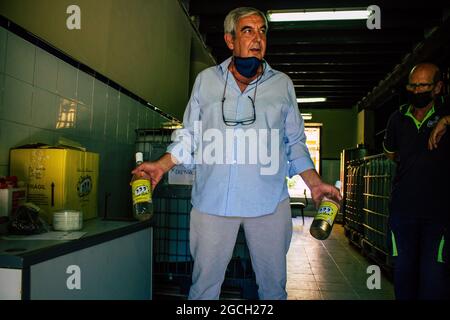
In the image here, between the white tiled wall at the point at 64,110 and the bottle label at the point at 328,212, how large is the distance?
1346mm

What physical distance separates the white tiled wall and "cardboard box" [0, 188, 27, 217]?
22cm

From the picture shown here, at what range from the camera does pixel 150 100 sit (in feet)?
12.2

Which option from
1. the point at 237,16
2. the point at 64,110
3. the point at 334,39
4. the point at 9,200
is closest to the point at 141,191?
the point at 9,200

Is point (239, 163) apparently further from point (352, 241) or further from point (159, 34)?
point (352, 241)

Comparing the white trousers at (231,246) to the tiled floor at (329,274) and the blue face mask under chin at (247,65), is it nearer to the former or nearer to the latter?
the blue face mask under chin at (247,65)

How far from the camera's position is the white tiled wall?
5.53ft

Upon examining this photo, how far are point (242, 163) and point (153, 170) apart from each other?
341 mm

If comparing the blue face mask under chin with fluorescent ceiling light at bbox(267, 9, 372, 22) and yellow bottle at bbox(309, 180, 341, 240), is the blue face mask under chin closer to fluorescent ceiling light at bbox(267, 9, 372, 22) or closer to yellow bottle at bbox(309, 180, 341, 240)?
yellow bottle at bbox(309, 180, 341, 240)

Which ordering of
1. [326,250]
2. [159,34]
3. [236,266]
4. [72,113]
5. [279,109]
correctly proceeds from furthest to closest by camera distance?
[326,250], [159,34], [236,266], [72,113], [279,109]

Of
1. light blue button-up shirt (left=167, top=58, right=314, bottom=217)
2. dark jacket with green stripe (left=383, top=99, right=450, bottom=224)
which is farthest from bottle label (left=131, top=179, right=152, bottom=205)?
dark jacket with green stripe (left=383, top=99, right=450, bottom=224)

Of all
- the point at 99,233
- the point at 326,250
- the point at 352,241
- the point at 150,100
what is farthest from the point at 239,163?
the point at 352,241

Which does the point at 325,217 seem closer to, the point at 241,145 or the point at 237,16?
the point at 241,145

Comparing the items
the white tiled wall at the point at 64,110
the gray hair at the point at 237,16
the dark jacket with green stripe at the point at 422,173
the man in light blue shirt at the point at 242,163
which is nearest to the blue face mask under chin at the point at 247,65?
the man in light blue shirt at the point at 242,163

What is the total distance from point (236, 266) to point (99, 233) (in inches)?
50.0
